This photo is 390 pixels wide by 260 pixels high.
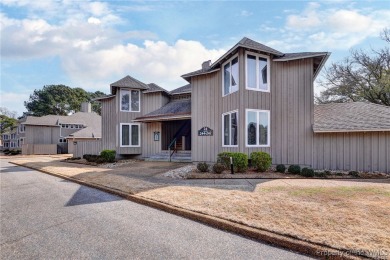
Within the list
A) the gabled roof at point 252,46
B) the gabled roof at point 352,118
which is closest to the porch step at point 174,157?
the gabled roof at point 252,46

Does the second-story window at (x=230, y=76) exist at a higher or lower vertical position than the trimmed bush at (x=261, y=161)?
higher

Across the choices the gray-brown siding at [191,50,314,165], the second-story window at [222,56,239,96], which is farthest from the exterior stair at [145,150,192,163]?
the second-story window at [222,56,239,96]

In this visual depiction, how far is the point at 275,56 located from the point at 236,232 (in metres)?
10.6

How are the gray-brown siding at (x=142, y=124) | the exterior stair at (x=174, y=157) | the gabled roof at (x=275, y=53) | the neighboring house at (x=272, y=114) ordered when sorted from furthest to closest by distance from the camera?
the gray-brown siding at (x=142, y=124), the exterior stair at (x=174, y=157), the gabled roof at (x=275, y=53), the neighboring house at (x=272, y=114)

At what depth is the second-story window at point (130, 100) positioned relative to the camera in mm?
19223

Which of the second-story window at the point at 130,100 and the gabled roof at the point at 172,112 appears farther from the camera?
the second-story window at the point at 130,100

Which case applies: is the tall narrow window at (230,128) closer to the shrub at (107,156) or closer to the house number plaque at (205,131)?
the house number plaque at (205,131)

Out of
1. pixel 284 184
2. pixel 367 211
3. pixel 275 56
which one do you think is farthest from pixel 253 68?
pixel 367 211

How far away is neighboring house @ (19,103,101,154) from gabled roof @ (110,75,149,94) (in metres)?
16.7

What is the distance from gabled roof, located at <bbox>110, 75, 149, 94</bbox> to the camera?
18609 millimetres

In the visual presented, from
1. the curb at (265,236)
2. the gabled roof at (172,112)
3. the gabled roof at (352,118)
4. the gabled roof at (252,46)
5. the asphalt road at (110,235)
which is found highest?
the gabled roof at (252,46)

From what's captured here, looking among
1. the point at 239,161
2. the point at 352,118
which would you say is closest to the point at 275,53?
the point at 352,118

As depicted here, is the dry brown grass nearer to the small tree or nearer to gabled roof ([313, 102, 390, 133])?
gabled roof ([313, 102, 390, 133])

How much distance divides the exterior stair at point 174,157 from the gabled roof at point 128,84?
5.78 meters
